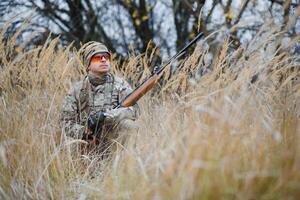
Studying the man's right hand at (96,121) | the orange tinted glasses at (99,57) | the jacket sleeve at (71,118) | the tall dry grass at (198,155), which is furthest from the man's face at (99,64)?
the tall dry grass at (198,155)

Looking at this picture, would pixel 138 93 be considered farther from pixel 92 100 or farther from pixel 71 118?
pixel 71 118

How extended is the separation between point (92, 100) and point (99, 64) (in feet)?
0.95

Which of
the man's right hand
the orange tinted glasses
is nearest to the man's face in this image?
the orange tinted glasses

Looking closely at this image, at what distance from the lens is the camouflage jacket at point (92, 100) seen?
3766 mm

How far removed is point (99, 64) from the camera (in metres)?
4.00

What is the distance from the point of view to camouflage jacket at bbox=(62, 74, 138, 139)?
3.77 metres

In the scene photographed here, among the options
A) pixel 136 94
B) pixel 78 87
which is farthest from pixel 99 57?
pixel 136 94

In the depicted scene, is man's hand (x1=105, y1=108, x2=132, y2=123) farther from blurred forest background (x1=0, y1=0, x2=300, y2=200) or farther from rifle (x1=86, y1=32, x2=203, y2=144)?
blurred forest background (x1=0, y1=0, x2=300, y2=200)

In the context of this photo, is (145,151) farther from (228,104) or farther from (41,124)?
(41,124)

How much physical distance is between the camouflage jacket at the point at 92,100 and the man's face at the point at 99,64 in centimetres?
8

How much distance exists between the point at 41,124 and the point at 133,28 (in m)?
6.89

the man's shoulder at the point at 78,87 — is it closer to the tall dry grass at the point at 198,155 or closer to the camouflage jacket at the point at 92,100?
the camouflage jacket at the point at 92,100

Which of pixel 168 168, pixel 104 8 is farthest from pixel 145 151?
pixel 104 8

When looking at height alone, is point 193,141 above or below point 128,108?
above
